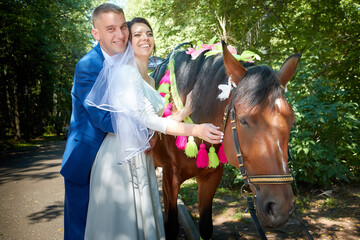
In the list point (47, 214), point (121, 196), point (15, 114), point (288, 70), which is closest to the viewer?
point (121, 196)

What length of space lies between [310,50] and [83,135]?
6.07m

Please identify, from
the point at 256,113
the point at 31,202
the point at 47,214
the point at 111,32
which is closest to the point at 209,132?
the point at 256,113

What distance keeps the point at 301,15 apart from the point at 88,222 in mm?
7317

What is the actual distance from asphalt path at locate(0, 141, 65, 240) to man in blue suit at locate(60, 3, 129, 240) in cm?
284

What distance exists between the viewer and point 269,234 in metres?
3.83

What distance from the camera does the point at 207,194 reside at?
3.22 meters

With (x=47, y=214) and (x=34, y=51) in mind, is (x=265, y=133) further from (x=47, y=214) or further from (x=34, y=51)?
(x=34, y=51)

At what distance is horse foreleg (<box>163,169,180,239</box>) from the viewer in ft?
10.1

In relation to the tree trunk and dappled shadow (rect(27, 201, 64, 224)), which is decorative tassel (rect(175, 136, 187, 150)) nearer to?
dappled shadow (rect(27, 201, 64, 224))

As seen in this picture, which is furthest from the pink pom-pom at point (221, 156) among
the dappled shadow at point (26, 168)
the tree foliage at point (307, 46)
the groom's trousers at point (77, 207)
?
the dappled shadow at point (26, 168)

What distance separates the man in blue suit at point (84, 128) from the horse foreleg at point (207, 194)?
1554 mm

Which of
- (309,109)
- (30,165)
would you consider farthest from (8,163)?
(309,109)

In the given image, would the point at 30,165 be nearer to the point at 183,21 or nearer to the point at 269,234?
the point at 183,21

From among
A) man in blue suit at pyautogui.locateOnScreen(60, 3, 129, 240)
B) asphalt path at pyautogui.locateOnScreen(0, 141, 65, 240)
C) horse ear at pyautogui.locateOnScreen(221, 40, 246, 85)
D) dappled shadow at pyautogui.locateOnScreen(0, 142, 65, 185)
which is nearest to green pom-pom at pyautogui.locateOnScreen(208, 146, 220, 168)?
horse ear at pyautogui.locateOnScreen(221, 40, 246, 85)
